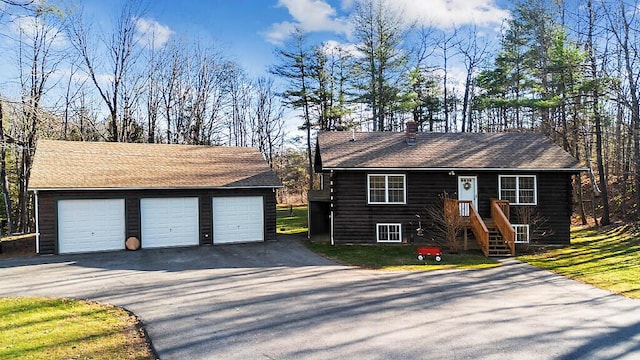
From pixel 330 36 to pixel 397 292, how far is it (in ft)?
81.5

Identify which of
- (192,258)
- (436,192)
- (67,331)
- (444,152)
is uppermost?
(444,152)

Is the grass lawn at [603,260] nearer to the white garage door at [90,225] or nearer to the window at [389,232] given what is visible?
the window at [389,232]

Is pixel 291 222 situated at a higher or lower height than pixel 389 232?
lower

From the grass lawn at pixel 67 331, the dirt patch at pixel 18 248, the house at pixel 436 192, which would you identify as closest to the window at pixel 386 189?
→ the house at pixel 436 192

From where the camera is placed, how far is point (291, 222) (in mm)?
23766

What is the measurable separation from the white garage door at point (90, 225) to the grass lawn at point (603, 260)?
48.5 ft

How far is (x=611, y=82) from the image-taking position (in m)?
19.0

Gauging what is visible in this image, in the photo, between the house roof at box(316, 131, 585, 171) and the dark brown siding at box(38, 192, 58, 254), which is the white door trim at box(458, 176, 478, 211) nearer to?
the house roof at box(316, 131, 585, 171)

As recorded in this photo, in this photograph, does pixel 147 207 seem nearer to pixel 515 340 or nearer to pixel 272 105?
pixel 515 340

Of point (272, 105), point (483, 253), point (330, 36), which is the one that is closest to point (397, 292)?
point (483, 253)

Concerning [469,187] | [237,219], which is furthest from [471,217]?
[237,219]

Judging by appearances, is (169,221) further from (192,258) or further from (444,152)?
(444,152)

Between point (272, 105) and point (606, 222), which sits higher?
point (272, 105)

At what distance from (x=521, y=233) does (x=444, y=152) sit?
450 centimetres
